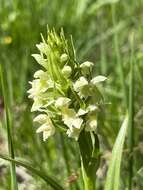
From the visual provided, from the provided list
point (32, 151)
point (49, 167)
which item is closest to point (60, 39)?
point (49, 167)

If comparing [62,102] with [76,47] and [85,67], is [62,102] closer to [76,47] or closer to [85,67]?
[85,67]

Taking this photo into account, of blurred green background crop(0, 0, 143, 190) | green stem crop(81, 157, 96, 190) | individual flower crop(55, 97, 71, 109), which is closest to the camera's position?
individual flower crop(55, 97, 71, 109)

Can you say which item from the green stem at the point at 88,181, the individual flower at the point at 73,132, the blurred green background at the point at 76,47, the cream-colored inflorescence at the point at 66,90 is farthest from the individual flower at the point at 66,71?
the blurred green background at the point at 76,47

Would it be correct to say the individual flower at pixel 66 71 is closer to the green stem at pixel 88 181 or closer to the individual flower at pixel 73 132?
the individual flower at pixel 73 132

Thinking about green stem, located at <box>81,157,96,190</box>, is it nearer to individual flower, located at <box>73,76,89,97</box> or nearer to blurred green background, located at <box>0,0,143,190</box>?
individual flower, located at <box>73,76,89,97</box>

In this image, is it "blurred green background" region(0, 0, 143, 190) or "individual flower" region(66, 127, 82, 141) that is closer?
"individual flower" region(66, 127, 82, 141)

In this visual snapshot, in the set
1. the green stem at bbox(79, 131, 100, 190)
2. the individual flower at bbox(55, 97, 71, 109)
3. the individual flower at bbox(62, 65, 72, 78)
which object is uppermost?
the individual flower at bbox(62, 65, 72, 78)

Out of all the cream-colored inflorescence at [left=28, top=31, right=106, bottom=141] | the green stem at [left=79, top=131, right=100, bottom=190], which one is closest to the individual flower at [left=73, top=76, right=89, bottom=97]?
the cream-colored inflorescence at [left=28, top=31, right=106, bottom=141]

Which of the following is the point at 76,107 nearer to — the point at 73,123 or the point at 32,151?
the point at 73,123
